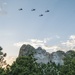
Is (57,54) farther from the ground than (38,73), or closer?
farther from the ground

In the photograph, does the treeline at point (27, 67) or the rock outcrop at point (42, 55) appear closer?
the treeline at point (27, 67)

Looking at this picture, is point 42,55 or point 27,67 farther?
point 42,55

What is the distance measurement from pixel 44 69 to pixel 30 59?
13.0 meters

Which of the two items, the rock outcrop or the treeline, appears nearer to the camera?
the treeline

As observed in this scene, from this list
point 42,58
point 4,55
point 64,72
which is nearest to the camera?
point 64,72

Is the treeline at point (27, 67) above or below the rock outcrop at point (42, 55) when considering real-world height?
below

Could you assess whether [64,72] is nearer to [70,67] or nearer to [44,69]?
[70,67]

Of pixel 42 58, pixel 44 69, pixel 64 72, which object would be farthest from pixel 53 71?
pixel 42 58

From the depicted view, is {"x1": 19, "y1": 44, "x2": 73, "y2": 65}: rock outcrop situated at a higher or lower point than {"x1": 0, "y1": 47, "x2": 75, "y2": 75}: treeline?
higher

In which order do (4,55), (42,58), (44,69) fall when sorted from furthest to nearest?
(42,58)
(4,55)
(44,69)

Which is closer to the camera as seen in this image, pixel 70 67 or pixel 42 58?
pixel 70 67

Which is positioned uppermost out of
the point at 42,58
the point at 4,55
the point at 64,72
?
the point at 42,58

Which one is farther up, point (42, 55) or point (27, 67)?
point (42, 55)

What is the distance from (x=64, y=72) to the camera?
73.2 metres
